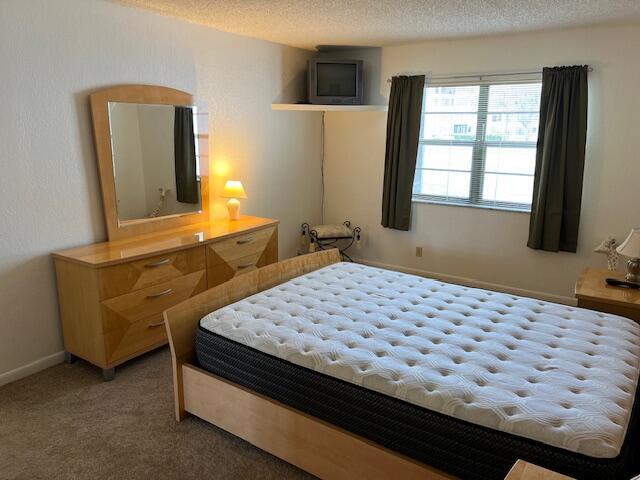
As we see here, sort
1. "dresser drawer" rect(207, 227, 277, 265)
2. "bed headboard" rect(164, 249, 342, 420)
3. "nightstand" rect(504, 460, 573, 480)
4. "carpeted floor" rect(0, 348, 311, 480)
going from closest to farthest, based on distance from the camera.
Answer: "nightstand" rect(504, 460, 573, 480) < "carpeted floor" rect(0, 348, 311, 480) < "bed headboard" rect(164, 249, 342, 420) < "dresser drawer" rect(207, 227, 277, 265)

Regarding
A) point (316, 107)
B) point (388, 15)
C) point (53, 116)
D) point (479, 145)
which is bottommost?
point (479, 145)

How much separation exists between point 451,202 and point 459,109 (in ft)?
2.93

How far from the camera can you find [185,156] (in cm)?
385

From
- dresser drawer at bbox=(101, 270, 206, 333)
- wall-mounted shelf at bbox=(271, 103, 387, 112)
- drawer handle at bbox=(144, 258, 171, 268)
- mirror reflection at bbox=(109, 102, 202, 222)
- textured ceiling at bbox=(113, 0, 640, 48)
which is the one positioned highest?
textured ceiling at bbox=(113, 0, 640, 48)

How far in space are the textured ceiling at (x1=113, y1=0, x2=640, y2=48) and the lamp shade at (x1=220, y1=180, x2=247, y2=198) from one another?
1277 millimetres

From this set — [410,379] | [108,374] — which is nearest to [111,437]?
[108,374]

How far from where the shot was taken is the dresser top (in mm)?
2887

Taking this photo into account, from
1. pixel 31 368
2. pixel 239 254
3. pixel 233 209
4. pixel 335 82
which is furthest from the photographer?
pixel 335 82

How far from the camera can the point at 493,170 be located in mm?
4496

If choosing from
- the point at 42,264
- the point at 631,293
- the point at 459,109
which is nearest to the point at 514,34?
the point at 459,109

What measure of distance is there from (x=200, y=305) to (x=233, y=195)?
1.75m

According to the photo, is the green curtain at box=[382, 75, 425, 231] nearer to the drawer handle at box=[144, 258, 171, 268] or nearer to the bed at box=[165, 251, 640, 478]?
the bed at box=[165, 251, 640, 478]

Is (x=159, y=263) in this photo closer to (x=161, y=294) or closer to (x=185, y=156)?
(x=161, y=294)

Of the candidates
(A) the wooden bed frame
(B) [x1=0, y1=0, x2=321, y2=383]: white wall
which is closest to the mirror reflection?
(B) [x1=0, y1=0, x2=321, y2=383]: white wall
